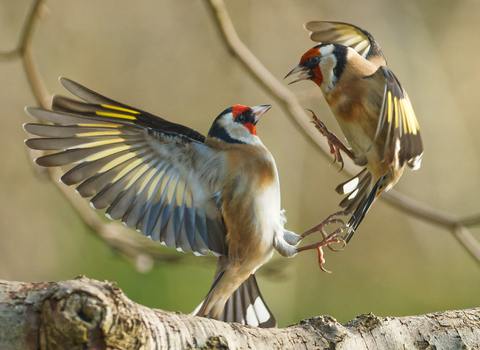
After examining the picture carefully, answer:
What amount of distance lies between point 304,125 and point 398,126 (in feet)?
2.10

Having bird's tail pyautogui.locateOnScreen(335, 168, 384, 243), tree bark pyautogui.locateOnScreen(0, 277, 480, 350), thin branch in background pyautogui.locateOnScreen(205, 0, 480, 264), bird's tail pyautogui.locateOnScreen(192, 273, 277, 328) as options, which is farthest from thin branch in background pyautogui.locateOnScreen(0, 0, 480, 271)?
bird's tail pyautogui.locateOnScreen(192, 273, 277, 328)

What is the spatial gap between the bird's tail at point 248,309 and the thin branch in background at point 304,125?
564 mm

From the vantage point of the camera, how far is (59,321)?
73 centimetres

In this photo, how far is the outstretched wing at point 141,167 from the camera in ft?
3.91

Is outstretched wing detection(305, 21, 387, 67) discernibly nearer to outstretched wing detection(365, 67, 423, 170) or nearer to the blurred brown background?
outstretched wing detection(365, 67, 423, 170)

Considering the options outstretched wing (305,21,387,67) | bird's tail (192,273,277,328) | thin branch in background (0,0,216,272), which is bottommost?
bird's tail (192,273,277,328)

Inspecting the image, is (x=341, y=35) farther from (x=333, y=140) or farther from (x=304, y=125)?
(x=333, y=140)

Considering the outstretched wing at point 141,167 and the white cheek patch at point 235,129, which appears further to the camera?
the white cheek patch at point 235,129

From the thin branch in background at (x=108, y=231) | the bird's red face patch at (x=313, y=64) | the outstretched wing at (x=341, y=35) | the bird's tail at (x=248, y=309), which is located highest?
the outstretched wing at (x=341, y=35)

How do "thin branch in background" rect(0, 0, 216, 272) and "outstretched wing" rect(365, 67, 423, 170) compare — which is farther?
"thin branch in background" rect(0, 0, 216, 272)

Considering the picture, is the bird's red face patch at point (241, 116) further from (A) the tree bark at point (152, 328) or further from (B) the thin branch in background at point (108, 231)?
(B) the thin branch in background at point (108, 231)

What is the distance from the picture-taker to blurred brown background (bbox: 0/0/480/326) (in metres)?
3.07

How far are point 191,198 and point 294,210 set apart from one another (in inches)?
75.1

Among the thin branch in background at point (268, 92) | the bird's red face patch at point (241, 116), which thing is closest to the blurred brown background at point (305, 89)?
the thin branch in background at point (268, 92)
